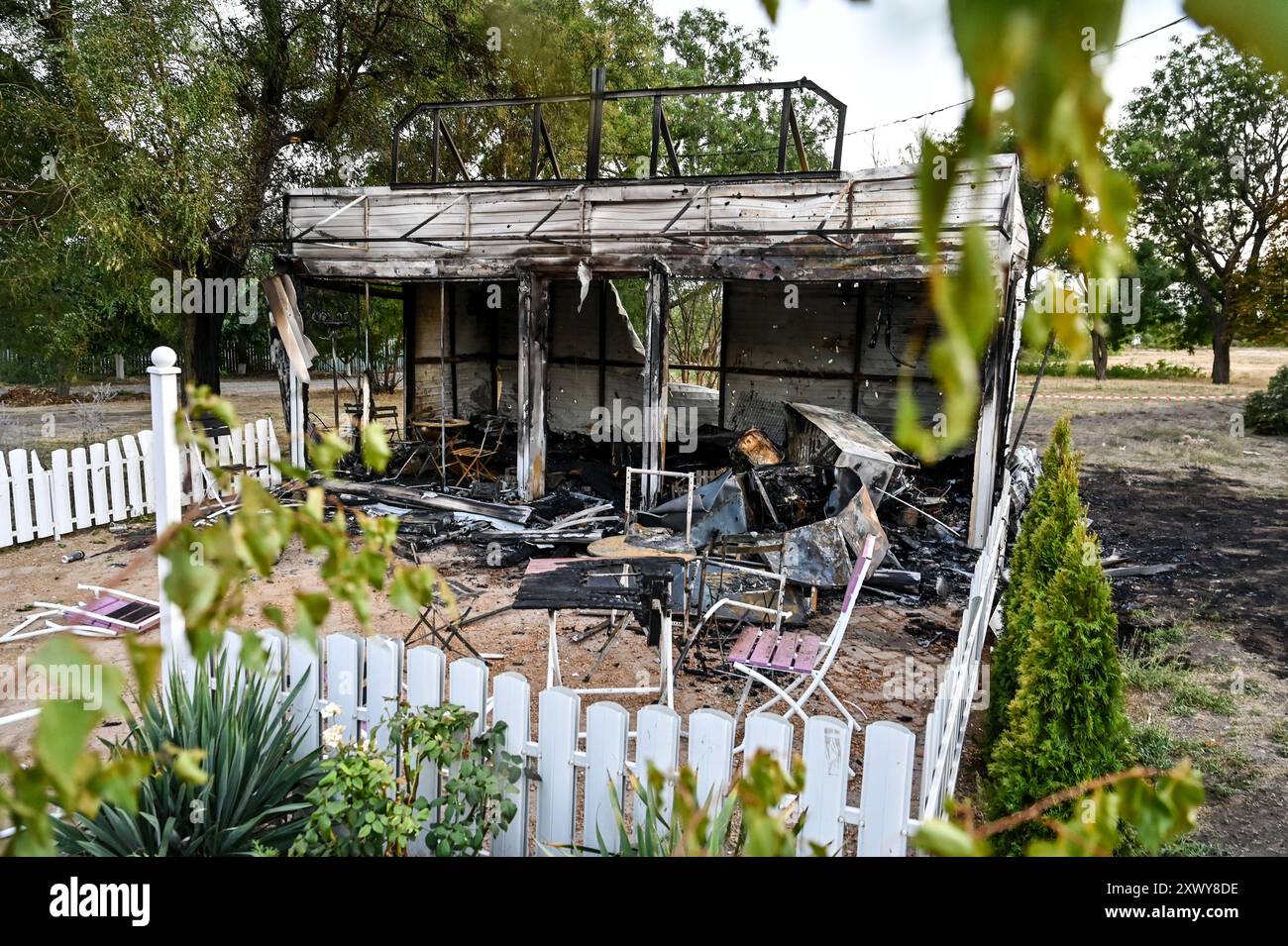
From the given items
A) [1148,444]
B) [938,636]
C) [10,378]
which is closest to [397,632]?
[938,636]

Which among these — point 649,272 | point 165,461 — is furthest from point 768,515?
point 165,461

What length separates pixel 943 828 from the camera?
3.02 ft

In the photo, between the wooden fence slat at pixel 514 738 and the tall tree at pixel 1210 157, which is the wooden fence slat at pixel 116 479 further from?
the tall tree at pixel 1210 157

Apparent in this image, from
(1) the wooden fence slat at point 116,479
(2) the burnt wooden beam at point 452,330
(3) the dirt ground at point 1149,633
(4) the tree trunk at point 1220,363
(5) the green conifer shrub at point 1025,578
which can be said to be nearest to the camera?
(5) the green conifer shrub at point 1025,578

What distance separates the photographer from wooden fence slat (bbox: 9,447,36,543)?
30.6 ft

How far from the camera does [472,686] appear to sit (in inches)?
151

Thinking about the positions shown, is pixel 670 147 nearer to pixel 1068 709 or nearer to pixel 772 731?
pixel 1068 709

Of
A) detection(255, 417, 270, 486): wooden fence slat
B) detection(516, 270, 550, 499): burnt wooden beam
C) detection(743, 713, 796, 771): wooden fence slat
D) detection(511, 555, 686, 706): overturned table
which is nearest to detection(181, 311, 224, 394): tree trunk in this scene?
detection(255, 417, 270, 486): wooden fence slat

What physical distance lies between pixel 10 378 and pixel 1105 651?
2946 centimetres

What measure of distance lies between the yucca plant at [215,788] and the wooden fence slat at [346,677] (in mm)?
255

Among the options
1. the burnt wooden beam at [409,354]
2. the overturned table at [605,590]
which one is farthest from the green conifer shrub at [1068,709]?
the burnt wooden beam at [409,354]

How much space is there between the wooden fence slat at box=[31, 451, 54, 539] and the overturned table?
23.7 feet

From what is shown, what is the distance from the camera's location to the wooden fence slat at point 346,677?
416 cm
